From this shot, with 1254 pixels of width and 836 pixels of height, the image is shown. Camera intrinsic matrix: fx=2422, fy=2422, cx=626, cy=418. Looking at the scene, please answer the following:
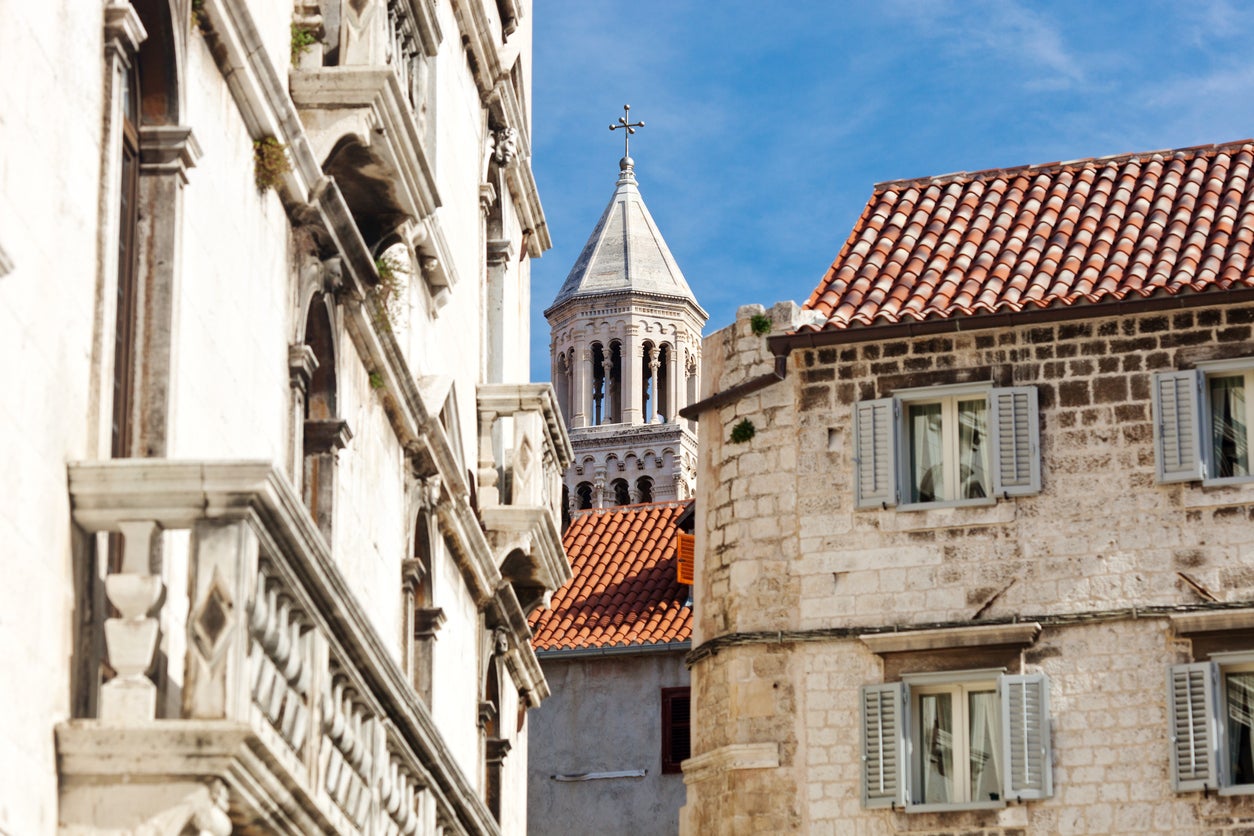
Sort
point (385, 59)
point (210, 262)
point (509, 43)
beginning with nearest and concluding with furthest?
point (210, 262)
point (385, 59)
point (509, 43)

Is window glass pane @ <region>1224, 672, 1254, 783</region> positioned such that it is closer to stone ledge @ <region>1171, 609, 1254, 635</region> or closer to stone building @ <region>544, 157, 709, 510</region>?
stone ledge @ <region>1171, 609, 1254, 635</region>

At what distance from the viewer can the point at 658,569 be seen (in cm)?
3584

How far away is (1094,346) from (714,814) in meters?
5.58

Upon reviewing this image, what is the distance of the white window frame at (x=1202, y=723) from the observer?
67.9ft

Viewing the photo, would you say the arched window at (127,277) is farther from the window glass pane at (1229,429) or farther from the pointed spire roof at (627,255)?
the pointed spire roof at (627,255)

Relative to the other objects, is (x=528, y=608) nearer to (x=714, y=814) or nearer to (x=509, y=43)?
(x=714, y=814)

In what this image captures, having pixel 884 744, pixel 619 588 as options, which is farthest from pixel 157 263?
pixel 619 588

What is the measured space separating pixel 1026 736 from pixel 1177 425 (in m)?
3.12

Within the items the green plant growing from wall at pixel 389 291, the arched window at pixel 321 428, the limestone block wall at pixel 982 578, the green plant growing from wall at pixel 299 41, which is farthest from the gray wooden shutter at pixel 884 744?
the green plant growing from wall at pixel 299 41

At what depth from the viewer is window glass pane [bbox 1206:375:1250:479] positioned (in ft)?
71.0

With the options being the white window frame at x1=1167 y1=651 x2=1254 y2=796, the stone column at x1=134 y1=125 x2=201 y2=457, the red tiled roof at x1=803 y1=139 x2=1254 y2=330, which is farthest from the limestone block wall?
the stone column at x1=134 y1=125 x2=201 y2=457

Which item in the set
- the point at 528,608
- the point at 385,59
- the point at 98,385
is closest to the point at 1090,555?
the point at 528,608

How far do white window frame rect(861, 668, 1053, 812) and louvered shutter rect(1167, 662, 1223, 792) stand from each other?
1.10m

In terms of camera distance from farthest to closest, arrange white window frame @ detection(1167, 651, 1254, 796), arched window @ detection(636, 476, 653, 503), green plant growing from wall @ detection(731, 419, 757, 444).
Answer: arched window @ detection(636, 476, 653, 503) < green plant growing from wall @ detection(731, 419, 757, 444) < white window frame @ detection(1167, 651, 1254, 796)
